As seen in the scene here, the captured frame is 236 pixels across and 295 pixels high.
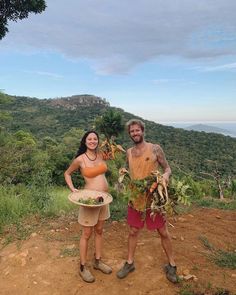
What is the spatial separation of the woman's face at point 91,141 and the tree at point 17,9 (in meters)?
8.69

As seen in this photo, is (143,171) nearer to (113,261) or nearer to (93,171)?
(93,171)

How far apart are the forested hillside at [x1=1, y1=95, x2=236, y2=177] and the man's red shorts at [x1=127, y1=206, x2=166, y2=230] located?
795 centimetres

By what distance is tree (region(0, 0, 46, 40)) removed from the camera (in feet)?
37.9

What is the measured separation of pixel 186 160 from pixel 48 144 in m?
13.1

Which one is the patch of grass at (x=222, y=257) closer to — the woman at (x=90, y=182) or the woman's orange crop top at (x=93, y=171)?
the woman at (x=90, y=182)

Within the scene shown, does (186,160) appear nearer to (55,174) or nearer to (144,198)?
(55,174)

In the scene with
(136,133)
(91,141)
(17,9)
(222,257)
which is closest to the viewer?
(136,133)

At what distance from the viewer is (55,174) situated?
31.9 meters

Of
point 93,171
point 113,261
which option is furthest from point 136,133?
point 113,261

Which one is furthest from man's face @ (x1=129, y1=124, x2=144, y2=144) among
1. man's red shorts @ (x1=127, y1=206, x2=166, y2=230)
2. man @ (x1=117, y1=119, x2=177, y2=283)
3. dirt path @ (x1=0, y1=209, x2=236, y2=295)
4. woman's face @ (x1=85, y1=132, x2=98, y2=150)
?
dirt path @ (x1=0, y1=209, x2=236, y2=295)

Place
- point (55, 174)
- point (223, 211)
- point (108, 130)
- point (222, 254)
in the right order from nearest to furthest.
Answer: point (222, 254) → point (223, 211) → point (108, 130) → point (55, 174)

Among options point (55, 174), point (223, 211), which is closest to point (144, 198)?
point (223, 211)

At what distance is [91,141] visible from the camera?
4.18 meters

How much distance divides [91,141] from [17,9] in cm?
925
